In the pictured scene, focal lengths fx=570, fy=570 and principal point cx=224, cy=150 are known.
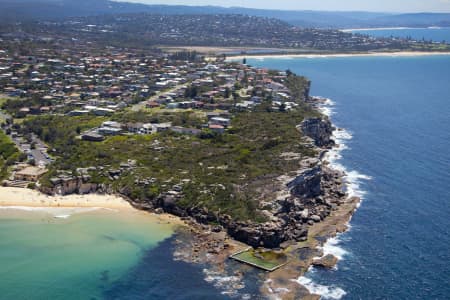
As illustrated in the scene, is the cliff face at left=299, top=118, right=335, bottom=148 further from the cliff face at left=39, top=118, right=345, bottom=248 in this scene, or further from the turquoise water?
the turquoise water

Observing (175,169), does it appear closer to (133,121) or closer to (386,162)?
(133,121)

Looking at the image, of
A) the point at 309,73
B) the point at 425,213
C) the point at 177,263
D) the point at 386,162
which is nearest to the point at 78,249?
the point at 177,263

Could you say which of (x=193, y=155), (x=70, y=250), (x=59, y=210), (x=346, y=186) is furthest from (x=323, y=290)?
(x=193, y=155)

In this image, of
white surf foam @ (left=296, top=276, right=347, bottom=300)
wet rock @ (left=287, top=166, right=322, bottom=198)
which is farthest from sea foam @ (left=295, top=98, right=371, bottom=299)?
wet rock @ (left=287, top=166, right=322, bottom=198)

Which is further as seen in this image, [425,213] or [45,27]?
[45,27]

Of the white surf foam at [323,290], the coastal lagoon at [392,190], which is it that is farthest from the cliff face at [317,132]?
the white surf foam at [323,290]

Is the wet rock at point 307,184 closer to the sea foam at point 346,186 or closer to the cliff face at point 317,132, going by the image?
the sea foam at point 346,186
